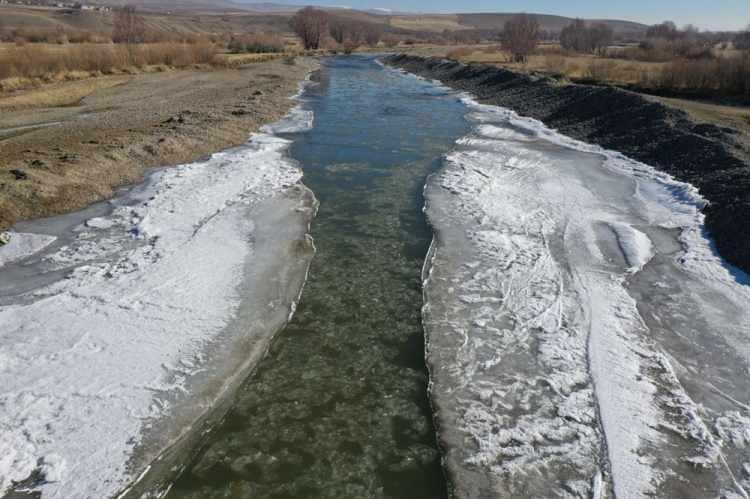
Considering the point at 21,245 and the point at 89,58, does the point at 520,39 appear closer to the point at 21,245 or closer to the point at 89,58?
the point at 89,58

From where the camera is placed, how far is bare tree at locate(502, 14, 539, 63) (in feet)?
146

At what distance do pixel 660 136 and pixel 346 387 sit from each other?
14499mm

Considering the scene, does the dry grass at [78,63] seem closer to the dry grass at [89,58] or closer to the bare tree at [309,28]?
the dry grass at [89,58]

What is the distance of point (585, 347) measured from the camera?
6270 mm

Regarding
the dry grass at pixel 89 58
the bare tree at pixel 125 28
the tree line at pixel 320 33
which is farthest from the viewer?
the tree line at pixel 320 33

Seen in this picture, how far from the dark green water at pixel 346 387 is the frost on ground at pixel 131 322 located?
477mm

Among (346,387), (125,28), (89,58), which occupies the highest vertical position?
(125,28)

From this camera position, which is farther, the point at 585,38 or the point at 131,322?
the point at 585,38

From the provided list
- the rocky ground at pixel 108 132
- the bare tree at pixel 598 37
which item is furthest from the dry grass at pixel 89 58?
the bare tree at pixel 598 37

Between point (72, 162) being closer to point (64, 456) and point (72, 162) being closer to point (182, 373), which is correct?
point (182, 373)

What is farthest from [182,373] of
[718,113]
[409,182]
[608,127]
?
[718,113]

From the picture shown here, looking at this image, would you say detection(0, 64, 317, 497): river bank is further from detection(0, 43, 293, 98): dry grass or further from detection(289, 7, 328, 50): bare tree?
detection(289, 7, 328, 50): bare tree

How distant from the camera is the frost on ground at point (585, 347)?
183 inches

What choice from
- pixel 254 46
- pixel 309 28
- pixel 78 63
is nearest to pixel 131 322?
pixel 78 63
